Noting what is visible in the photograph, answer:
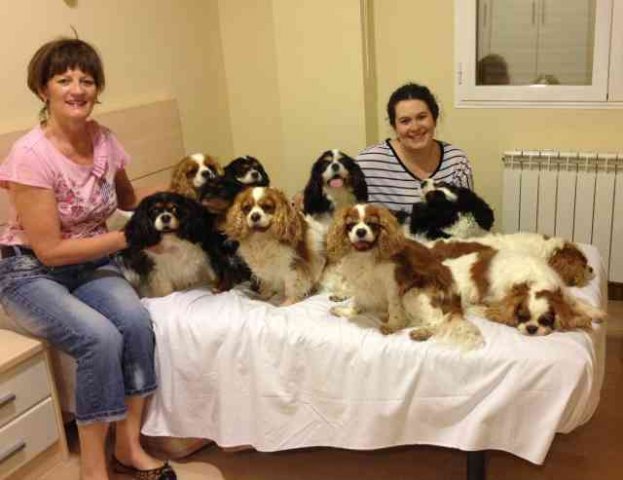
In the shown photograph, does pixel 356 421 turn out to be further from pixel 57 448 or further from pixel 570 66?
pixel 570 66

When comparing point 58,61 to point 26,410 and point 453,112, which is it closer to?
point 26,410

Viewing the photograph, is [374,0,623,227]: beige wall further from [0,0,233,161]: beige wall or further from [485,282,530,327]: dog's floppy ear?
[485,282,530,327]: dog's floppy ear

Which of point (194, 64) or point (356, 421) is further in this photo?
point (194, 64)

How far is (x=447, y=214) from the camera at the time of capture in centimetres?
241

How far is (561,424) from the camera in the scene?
1.74 meters

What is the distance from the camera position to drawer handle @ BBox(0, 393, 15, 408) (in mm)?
1973

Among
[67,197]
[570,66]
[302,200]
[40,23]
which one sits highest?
[40,23]

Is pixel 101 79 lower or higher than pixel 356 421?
higher

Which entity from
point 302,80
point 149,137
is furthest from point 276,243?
point 302,80

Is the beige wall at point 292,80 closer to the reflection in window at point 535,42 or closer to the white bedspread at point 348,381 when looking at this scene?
the reflection in window at point 535,42

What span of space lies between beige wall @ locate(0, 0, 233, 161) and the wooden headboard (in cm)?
6

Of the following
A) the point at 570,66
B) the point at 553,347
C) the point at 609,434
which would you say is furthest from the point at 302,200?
the point at 570,66

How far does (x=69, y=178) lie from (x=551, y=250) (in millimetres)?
1597

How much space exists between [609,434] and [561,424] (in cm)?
69
